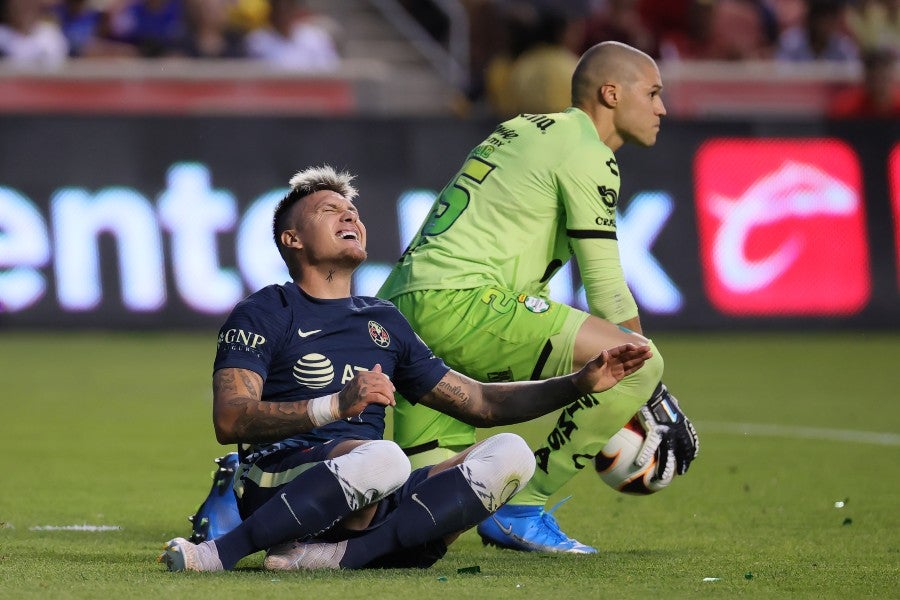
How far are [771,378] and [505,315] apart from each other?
276 inches

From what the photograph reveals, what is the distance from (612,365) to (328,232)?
39.7 inches

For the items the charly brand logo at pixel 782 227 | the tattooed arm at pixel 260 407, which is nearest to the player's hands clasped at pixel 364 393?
the tattooed arm at pixel 260 407

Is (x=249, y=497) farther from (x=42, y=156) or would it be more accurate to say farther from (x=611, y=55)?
(x=42, y=156)

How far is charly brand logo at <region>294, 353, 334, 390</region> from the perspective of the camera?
17.3 ft

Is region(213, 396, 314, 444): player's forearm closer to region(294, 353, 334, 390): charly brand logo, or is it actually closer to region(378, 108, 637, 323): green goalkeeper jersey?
region(294, 353, 334, 390): charly brand logo

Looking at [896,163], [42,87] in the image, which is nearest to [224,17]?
[42,87]

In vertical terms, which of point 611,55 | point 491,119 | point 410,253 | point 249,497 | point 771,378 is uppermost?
point 611,55

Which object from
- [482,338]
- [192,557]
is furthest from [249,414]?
[482,338]

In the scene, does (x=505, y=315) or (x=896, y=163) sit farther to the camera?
(x=896, y=163)

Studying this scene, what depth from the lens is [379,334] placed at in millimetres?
5449

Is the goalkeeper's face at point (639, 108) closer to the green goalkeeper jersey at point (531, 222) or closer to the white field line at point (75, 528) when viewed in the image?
the green goalkeeper jersey at point (531, 222)

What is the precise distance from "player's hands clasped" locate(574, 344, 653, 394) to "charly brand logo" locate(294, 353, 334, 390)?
811 millimetres

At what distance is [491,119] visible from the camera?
49.8 feet

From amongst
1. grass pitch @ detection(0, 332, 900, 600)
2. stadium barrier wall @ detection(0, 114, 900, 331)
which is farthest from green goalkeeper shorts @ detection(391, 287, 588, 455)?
stadium barrier wall @ detection(0, 114, 900, 331)
